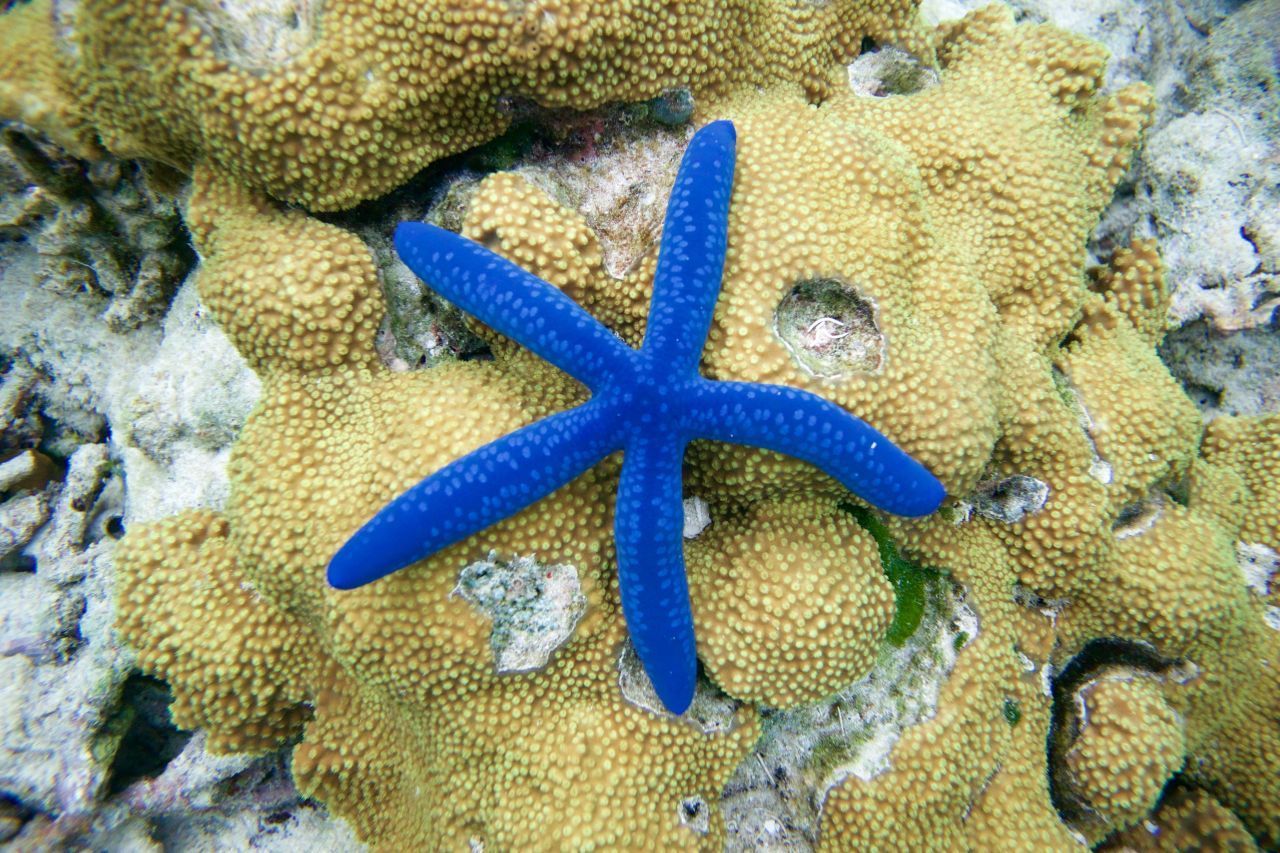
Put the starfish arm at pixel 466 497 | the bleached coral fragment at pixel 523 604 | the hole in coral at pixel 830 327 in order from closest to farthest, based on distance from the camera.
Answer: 1. the starfish arm at pixel 466 497
2. the bleached coral fragment at pixel 523 604
3. the hole in coral at pixel 830 327

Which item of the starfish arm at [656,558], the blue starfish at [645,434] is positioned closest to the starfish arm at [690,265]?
the blue starfish at [645,434]

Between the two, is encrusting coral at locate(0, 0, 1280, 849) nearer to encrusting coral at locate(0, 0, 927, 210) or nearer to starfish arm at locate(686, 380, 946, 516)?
encrusting coral at locate(0, 0, 927, 210)

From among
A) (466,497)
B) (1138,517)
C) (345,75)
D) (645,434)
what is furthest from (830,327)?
(345,75)

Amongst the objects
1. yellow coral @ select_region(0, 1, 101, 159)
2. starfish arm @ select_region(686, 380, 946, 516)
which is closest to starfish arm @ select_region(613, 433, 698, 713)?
starfish arm @ select_region(686, 380, 946, 516)

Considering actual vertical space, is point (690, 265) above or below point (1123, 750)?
above

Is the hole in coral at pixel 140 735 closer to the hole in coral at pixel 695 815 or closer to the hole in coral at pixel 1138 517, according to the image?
the hole in coral at pixel 695 815

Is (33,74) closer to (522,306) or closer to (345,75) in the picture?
(345,75)

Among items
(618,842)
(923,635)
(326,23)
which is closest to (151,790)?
(618,842)
